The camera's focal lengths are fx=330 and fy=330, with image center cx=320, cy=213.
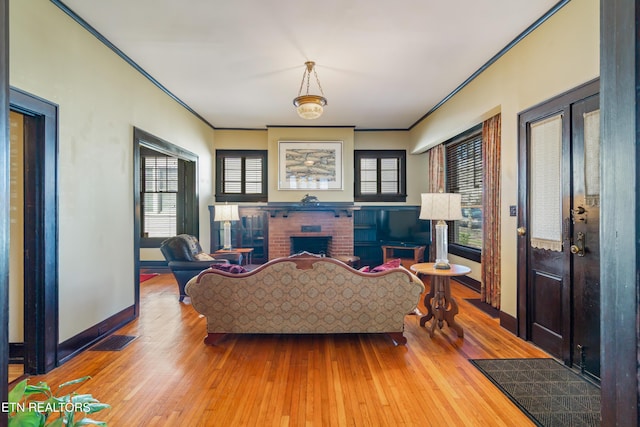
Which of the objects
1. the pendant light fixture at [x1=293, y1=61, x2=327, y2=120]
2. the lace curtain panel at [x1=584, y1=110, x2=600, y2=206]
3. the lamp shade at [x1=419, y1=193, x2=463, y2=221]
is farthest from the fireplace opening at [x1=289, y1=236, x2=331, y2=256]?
the lace curtain panel at [x1=584, y1=110, x2=600, y2=206]

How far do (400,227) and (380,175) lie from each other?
1.24m

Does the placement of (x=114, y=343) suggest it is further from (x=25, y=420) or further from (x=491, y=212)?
(x=491, y=212)

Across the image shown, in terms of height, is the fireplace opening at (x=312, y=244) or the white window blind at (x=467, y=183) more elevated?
the white window blind at (x=467, y=183)

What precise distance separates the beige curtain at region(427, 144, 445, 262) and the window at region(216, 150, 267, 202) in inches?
134

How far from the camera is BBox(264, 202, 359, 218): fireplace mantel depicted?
6551mm

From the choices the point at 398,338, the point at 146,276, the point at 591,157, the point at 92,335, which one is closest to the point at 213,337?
the point at 92,335

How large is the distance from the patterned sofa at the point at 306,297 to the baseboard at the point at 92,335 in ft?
3.49

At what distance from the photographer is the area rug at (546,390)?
2.04m

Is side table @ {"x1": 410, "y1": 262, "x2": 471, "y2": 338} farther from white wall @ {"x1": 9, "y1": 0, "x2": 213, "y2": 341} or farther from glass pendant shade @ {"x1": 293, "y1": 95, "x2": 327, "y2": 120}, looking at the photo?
white wall @ {"x1": 9, "y1": 0, "x2": 213, "y2": 341}

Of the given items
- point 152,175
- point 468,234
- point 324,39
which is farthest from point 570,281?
point 152,175

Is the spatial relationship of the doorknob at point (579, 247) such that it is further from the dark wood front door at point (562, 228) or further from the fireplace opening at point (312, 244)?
the fireplace opening at point (312, 244)

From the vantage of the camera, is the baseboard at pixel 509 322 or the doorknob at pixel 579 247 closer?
the doorknob at pixel 579 247

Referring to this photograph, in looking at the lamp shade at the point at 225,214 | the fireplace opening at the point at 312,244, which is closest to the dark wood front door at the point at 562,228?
the fireplace opening at the point at 312,244

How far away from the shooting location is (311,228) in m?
6.70
